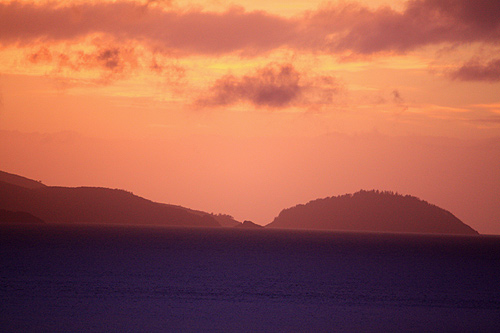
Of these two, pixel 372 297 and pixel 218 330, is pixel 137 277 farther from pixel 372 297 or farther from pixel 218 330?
pixel 218 330

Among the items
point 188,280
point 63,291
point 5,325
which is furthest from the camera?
point 188,280

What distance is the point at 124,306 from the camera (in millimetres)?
57094

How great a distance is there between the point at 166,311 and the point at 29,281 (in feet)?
88.5

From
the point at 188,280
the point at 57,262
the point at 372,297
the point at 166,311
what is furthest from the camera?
the point at 57,262

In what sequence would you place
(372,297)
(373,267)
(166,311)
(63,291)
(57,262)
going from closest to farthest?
(166,311) < (63,291) < (372,297) < (57,262) < (373,267)

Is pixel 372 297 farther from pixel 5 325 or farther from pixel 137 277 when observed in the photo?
pixel 5 325

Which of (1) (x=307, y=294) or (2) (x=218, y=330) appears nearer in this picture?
(2) (x=218, y=330)

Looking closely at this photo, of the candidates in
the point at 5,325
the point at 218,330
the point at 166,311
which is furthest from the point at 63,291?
the point at 218,330

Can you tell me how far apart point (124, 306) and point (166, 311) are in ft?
15.7

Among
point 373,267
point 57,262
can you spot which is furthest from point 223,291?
point 373,267

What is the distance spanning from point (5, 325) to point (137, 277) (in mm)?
39557

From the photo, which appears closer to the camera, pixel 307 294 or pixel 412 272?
pixel 307 294

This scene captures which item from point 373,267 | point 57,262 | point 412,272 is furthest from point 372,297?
point 57,262

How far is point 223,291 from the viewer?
7188 cm
